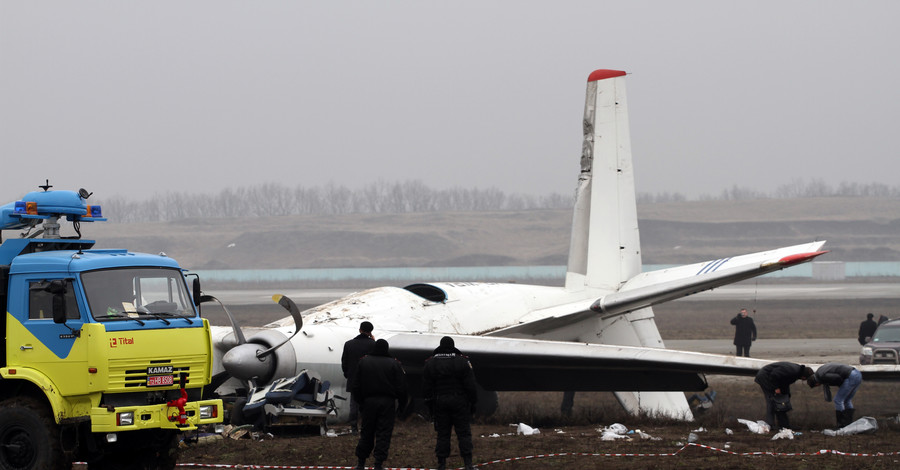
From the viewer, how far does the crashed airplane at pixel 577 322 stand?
14.5 meters

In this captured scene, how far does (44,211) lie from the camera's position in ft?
37.4

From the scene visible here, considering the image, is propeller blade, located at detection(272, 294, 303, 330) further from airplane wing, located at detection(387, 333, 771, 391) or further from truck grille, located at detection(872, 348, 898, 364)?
truck grille, located at detection(872, 348, 898, 364)

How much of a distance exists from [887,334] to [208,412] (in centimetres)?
1921

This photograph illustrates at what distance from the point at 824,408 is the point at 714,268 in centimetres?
310

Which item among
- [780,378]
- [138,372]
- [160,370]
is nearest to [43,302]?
[138,372]

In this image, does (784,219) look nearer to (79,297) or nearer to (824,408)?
(824,408)

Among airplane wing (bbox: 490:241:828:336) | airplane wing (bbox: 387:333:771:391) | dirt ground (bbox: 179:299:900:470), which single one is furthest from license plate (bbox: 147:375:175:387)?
airplane wing (bbox: 490:241:828:336)

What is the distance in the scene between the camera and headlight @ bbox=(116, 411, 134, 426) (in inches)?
376

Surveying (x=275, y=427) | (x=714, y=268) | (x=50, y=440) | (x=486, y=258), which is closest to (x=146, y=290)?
(x=50, y=440)

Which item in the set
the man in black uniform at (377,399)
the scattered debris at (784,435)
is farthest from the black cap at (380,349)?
the scattered debris at (784,435)

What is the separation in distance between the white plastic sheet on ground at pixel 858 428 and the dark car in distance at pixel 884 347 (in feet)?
32.2

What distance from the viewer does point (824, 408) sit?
16.2 meters

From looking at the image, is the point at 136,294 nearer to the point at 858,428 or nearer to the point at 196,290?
the point at 196,290

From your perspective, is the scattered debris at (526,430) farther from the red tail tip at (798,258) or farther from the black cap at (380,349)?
the red tail tip at (798,258)
